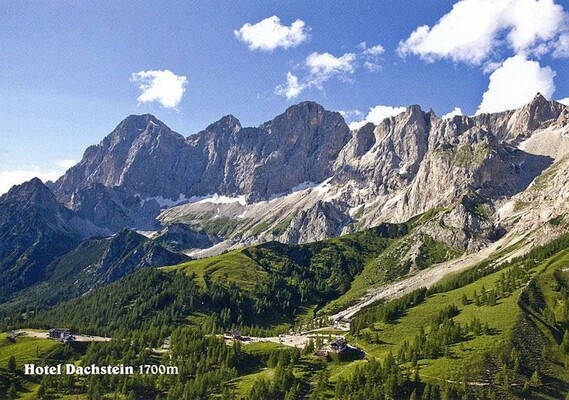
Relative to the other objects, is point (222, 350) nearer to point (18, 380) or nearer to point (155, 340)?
point (155, 340)

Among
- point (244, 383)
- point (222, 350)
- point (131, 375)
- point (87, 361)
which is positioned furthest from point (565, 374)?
point (87, 361)

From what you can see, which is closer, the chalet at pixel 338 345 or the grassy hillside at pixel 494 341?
the grassy hillside at pixel 494 341

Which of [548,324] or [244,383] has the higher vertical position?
[548,324]

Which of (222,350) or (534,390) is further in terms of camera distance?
(222,350)

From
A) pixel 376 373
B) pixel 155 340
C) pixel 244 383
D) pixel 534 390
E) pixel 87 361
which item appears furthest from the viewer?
pixel 155 340

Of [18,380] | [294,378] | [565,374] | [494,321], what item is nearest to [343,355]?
[294,378]

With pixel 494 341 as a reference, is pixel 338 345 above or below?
below

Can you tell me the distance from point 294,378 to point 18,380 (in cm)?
9362

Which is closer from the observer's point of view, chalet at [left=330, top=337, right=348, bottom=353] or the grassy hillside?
the grassy hillside

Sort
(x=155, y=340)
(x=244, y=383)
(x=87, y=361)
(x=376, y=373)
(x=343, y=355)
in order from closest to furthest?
(x=376, y=373)
(x=244, y=383)
(x=343, y=355)
(x=87, y=361)
(x=155, y=340)

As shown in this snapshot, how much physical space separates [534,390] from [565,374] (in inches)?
550

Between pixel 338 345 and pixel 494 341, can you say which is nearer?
pixel 494 341

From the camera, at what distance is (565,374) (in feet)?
454

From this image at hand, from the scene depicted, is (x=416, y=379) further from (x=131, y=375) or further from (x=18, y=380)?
(x=18, y=380)
